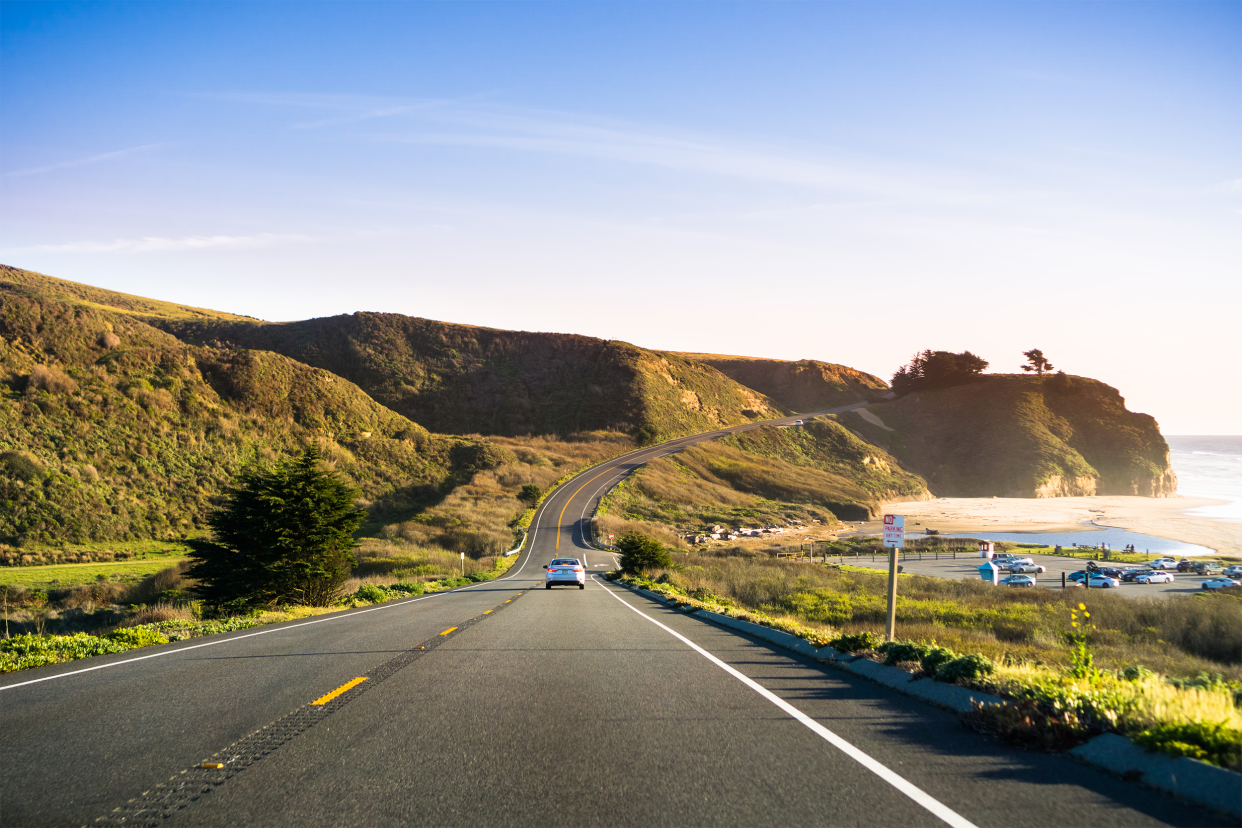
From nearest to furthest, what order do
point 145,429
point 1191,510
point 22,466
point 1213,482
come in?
point 22,466, point 145,429, point 1191,510, point 1213,482

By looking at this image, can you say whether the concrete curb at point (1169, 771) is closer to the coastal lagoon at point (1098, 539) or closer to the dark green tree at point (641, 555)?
the dark green tree at point (641, 555)

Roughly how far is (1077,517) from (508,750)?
116058 millimetres

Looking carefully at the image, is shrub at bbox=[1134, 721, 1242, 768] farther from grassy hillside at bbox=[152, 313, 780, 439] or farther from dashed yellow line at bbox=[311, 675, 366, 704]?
grassy hillside at bbox=[152, 313, 780, 439]

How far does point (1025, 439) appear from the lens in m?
137

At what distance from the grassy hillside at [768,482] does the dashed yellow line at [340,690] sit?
67.4m

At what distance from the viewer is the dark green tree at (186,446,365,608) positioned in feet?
68.0

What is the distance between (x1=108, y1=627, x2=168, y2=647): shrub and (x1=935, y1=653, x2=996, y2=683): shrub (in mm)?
12234

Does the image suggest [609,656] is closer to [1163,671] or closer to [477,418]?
[1163,671]

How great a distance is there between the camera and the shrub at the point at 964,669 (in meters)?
7.32

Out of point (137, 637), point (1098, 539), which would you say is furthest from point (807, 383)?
point (137, 637)

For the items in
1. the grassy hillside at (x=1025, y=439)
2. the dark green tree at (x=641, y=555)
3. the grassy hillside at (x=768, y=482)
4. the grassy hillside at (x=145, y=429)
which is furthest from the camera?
the grassy hillside at (x=1025, y=439)

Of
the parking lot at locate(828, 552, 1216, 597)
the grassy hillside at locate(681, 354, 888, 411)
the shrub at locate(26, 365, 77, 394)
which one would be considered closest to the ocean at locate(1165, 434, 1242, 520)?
the parking lot at locate(828, 552, 1216, 597)

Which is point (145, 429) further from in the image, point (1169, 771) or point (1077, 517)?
point (1077, 517)

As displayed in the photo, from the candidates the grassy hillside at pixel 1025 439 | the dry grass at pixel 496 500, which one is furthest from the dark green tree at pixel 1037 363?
the dry grass at pixel 496 500
